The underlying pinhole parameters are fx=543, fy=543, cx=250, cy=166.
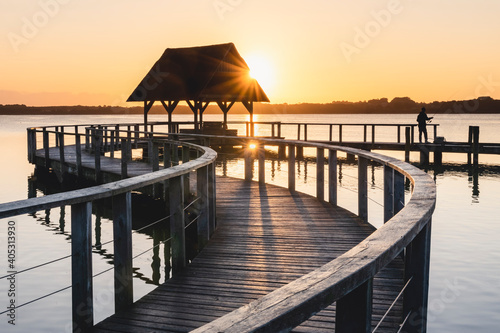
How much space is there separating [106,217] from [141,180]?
953 centimetres

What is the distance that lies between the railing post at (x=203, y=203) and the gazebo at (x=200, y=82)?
21769 millimetres

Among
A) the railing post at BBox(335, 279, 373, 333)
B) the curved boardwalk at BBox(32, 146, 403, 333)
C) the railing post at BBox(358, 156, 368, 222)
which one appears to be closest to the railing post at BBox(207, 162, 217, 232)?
the curved boardwalk at BBox(32, 146, 403, 333)

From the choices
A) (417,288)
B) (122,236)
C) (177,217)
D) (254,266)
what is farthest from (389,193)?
(417,288)

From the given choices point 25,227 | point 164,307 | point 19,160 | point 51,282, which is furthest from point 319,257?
point 19,160

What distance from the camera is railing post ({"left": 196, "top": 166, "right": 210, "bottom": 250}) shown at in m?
5.75

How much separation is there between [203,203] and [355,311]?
4.24m

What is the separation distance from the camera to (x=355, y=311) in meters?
1.57

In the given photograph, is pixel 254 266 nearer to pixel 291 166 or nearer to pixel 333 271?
pixel 333 271

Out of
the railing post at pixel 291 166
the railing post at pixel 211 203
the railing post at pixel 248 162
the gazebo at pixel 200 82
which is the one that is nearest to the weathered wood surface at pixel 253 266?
the railing post at pixel 211 203

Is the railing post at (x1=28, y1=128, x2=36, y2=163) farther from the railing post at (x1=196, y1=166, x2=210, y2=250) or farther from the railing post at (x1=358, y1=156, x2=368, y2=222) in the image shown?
the railing post at (x1=196, y1=166, x2=210, y2=250)

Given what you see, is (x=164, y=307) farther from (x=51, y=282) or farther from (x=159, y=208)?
(x=159, y=208)

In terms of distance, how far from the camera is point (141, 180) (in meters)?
3.91

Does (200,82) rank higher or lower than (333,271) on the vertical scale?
higher

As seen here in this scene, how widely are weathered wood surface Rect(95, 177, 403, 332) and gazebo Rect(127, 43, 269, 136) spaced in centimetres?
2005
